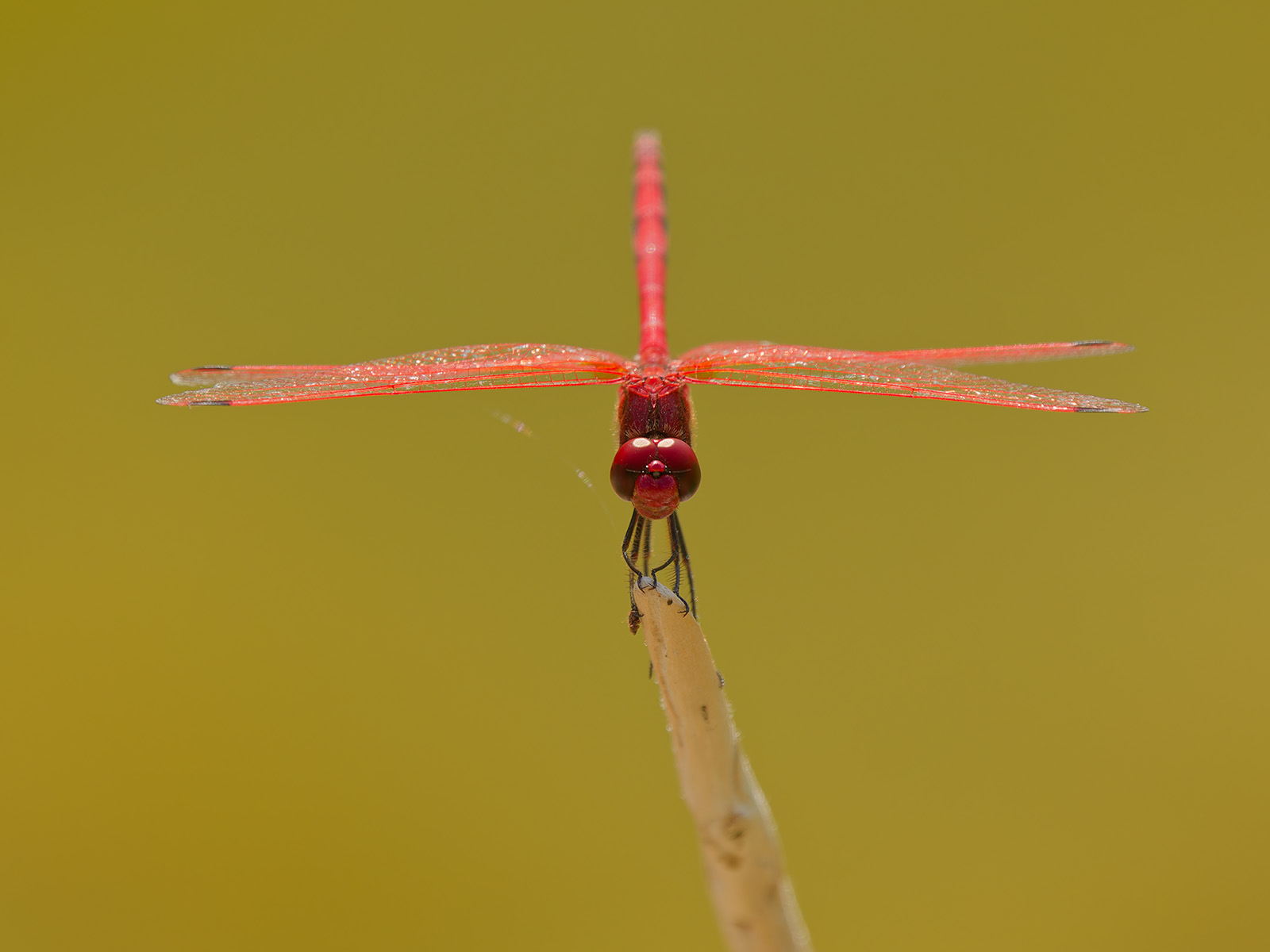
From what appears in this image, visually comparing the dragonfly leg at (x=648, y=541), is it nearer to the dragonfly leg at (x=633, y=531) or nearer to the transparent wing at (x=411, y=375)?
the dragonfly leg at (x=633, y=531)

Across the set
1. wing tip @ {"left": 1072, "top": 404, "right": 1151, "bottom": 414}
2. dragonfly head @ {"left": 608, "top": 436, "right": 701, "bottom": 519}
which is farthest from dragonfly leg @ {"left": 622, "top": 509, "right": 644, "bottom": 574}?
wing tip @ {"left": 1072, "top": 404, "right": 1151, "bottom": 414}

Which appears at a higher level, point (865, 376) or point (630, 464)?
point (865, 376)

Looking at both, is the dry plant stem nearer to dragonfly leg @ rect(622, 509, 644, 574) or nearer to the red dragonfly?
the red dragonfly

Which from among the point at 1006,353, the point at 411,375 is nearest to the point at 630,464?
the point at 411,375

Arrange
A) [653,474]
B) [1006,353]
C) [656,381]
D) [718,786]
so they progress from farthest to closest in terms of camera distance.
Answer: [1006,353], [656,381], [653,474], [718,786]

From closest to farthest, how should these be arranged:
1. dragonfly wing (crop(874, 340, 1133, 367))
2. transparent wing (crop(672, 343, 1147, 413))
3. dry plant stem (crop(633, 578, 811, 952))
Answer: dry plant stem (crop(633, 578, 811, 952)), transparent wing (crop(672, 343, 1147, 413)), dragonfly wing (crop(874, 340, 1133, 367))

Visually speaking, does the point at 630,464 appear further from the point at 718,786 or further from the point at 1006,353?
the point at 1006,353

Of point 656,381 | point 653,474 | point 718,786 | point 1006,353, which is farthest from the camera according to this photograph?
point 1006,353

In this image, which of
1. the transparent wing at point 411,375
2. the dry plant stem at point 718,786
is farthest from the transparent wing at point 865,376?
the dry plant stem at point 718,786
